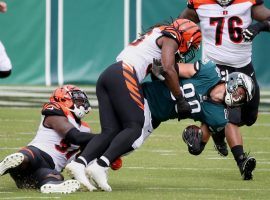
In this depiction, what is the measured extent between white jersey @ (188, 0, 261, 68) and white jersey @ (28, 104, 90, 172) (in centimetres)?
204

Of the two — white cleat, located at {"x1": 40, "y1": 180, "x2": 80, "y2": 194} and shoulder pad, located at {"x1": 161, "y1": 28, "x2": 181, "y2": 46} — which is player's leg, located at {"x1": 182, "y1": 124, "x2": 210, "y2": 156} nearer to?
shoulder pad, located at {"x1": 161, "y1": 28, "x2": 181, "y2": 46}

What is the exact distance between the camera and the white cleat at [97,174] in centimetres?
795

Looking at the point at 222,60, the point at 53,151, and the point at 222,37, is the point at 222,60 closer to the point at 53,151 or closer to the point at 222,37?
the point at 222,37

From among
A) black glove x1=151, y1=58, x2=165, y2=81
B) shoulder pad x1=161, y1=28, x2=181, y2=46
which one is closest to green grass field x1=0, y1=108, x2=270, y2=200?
black glove x1=151, y1=58, x2=165, y2=81

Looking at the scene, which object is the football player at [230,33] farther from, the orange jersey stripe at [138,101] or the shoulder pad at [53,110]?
the shoulder pad at [53,110]

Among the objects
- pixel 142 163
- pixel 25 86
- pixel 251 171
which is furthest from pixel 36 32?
pixel 251 171

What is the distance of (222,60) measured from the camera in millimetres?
10008

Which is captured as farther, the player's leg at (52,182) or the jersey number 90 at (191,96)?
the jersey number 90 at (191,96)

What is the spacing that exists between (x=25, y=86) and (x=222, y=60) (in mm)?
10550

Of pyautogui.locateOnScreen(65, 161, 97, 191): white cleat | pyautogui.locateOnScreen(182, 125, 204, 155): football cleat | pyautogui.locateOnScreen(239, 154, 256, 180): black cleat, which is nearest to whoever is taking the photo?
pyautogui.locateOnScreen(65, 161, 97, 191): white cleat

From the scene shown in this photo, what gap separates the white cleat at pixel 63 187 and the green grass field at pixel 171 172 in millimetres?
54

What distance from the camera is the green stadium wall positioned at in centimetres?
2022

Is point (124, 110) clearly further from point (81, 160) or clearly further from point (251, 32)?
point (251, 32)

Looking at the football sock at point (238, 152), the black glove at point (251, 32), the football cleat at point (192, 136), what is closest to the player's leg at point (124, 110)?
the football cleat at point (192, 136)
